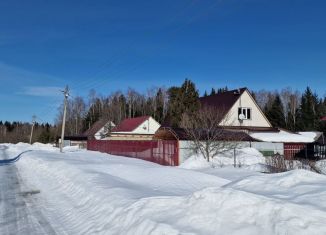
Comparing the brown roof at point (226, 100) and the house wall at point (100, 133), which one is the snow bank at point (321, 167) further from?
the house wall at point (100, 133)

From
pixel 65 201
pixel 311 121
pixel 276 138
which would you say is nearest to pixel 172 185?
pixel 65 201

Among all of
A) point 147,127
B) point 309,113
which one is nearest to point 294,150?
point 147,127

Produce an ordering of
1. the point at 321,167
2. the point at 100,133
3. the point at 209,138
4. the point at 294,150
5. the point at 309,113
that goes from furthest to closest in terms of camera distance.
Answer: the point at 100,133 → the point at 309,113 → the point at 294,150 → the point at 209,138 → the point at 321,167

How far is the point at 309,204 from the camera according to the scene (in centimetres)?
720

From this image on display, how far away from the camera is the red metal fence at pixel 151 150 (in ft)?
97.3

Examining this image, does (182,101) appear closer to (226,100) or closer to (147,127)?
(226,100)

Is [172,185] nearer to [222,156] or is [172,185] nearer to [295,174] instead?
[295,174]

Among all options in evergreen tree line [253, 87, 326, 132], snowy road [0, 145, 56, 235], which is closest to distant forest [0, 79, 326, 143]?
evergreen tree line [253, 87, 326, 132]

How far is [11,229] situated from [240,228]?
5440 mm

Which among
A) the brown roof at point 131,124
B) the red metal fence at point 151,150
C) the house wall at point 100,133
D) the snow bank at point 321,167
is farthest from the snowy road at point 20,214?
Answer: the house wall at point 100,133

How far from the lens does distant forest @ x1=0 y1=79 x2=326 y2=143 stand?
4372 centimetres

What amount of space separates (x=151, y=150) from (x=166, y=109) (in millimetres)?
66468

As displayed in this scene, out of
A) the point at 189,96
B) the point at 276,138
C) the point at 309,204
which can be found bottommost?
the point at 309,204

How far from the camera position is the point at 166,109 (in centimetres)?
9962
